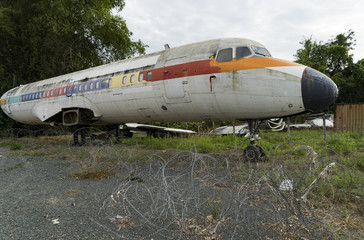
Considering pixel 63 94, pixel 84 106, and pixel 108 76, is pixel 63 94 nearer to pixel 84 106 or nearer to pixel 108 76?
pixel 84 106

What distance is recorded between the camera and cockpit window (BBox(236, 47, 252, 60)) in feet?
24.7

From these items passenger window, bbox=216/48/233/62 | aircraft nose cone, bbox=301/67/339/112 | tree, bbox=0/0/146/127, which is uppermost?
tree, bbox=0/0/146/127

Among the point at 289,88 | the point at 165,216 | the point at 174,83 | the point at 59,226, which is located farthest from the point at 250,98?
the point at 59,226

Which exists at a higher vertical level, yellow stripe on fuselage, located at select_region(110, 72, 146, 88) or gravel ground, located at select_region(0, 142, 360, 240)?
yellow stripe on fuselage, located at select_region(110, 72, 146, 88)

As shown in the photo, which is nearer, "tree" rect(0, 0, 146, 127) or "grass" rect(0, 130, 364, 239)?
"grass" rect(0, 130, 364, 239)

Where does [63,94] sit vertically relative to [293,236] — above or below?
above

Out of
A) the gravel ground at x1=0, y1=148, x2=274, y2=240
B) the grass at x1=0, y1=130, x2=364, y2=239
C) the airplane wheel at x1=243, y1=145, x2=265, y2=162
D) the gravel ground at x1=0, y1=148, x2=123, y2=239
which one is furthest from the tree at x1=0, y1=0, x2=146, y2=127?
the airplane wheel at x1=243, y1=145, x2=265, y2=162

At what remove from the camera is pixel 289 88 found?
6.82m

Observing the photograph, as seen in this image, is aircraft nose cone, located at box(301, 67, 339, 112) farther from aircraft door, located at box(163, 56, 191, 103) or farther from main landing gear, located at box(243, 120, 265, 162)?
aircraft door, located at box(163, 56, 191, 103)

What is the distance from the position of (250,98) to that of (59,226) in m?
5.66

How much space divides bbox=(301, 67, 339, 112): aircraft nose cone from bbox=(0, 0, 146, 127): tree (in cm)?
1933

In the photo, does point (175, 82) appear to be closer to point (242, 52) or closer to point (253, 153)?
point (242, 52)

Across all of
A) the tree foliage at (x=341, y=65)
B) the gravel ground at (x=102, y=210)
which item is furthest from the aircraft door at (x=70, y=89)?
the tree foliage at (x=341, y=65)

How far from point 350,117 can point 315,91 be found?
14.7 meters
